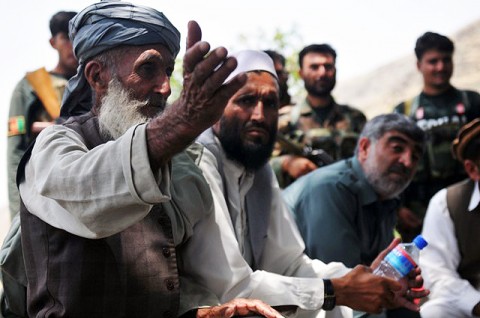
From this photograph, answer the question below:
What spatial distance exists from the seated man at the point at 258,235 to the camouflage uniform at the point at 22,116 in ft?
4.80

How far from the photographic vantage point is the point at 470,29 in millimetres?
34219

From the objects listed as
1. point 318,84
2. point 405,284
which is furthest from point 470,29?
point 405,284

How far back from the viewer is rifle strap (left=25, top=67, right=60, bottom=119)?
16.2 feet

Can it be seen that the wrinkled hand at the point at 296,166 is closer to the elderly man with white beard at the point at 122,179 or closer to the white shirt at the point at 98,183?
the elderly man with white beard at the point at 122,179

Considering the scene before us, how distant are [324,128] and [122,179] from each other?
4.26m

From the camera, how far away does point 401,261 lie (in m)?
3.51

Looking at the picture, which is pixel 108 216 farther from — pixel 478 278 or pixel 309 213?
pixel 478 278

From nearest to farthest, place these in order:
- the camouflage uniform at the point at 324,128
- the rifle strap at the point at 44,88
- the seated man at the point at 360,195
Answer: the seated man at the point at 360,195
the rifle strap at the point at 44,88
the camouflage uniform at the point at 324,128

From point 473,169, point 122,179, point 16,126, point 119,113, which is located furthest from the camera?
point 473,169

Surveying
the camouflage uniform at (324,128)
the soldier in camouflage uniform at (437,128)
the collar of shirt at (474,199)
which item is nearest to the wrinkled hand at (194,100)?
the collar of shirt at (474,199)

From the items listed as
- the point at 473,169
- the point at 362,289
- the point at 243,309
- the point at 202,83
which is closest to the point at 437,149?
the point at 473,169

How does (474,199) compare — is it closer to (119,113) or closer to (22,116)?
(22,116)

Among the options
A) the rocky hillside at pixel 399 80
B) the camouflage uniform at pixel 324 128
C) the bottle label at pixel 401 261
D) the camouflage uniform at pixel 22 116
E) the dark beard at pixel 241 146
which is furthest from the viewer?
the rocky hillside at pixel 399 80

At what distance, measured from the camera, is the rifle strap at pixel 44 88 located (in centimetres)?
495
